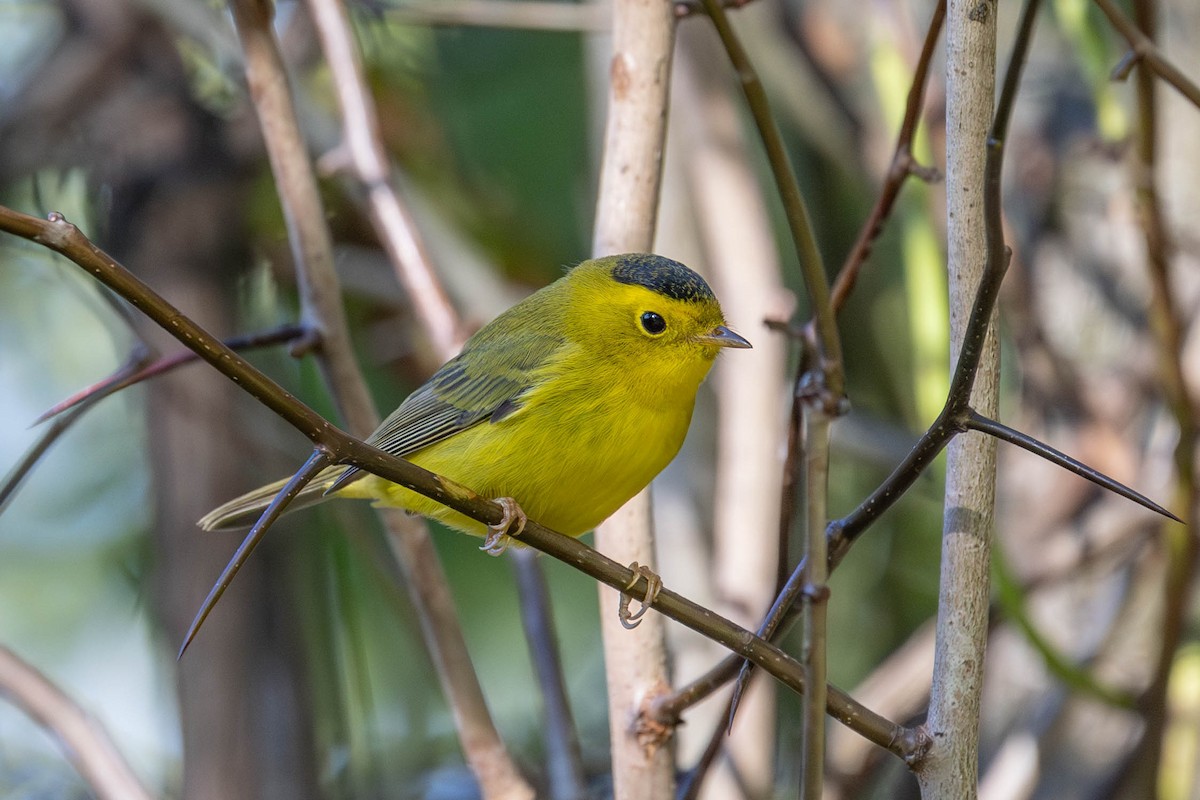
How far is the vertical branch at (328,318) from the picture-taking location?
7.62ft

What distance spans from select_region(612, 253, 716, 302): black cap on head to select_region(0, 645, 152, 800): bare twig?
1.41 m

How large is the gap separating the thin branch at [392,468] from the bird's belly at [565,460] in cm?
67

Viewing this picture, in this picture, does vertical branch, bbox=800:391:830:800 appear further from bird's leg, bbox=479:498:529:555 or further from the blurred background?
the blurred background

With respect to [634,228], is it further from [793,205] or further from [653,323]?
[793,205]

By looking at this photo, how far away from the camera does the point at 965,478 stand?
152 centimetres

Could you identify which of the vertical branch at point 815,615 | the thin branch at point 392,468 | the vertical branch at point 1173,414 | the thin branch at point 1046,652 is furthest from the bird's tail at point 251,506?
the vertical branch at point 1173,414

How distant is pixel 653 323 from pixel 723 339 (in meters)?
0.16

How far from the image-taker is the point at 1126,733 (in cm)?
300

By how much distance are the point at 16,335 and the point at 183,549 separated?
1.77m

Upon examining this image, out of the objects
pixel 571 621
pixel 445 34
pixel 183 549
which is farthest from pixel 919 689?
pixel 445 34

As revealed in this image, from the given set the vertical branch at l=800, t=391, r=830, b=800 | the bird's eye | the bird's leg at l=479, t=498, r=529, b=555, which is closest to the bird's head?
the bird's eye

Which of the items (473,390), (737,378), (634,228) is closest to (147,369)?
(473,390)

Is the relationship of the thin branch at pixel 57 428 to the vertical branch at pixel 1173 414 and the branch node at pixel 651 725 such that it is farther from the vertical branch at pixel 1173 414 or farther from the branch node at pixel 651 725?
the vertical branch at pixel 1173 414

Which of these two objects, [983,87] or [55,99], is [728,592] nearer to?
[983,87]
